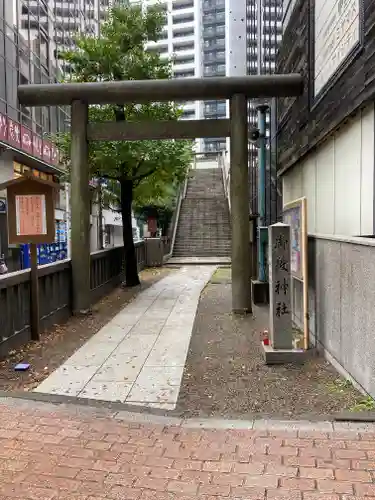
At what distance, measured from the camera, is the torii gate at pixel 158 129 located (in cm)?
→ 957

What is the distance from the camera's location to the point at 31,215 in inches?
293

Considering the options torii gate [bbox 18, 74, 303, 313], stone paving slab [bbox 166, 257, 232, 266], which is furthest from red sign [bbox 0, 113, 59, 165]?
torii gate [bbox 18, 74, 303, 313]

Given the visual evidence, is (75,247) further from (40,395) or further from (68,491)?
(68,491)

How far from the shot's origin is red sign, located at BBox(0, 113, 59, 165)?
56.9 feet

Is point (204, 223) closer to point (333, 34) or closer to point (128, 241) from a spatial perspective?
point (128, 241)

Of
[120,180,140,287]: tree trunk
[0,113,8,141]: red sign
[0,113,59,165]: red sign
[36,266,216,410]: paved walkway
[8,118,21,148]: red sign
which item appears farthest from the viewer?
[8,118,21,148]: red sign

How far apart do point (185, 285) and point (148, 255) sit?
6090mm

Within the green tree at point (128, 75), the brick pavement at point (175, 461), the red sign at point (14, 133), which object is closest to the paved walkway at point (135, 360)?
Answer: the brick pavement at point (175, 461)

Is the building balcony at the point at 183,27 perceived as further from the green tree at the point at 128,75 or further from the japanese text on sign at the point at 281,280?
the japanese text on sign at the point at 281,280

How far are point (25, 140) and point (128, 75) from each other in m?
9.08

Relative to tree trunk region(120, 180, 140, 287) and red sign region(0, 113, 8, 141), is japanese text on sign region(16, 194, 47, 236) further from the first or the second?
red sign region(0, 113, 8, 141)

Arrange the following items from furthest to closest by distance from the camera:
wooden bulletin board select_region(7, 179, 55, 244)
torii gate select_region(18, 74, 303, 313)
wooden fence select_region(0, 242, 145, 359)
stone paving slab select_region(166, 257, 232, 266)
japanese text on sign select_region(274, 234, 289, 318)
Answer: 1. stone paving slab select_region(166, 257, 232, 266)
2. torii gate select_region(18, 74, 303, 313)
3. wooden bulletin board select_region(7, 179, 55, 244)
4. wooden fence select_region(0, 242, 145, 359)
5. japanese text on sign select_region(274, 234, 289, 318)

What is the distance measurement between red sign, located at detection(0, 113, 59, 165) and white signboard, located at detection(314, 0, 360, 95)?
12.3 m

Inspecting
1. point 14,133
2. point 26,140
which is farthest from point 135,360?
point 26,140
